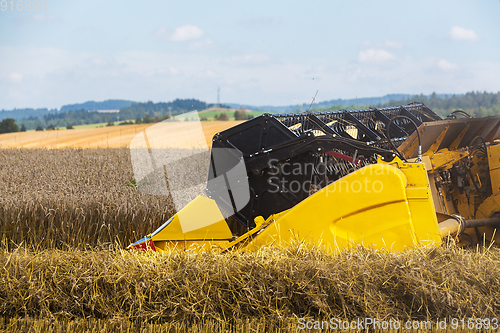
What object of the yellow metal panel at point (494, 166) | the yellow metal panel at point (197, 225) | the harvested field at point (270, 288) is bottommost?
the harvested field at point (270, 288)

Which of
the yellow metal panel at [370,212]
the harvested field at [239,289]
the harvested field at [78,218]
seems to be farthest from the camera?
the harvested field at [78,218]

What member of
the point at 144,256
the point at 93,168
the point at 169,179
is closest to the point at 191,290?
the point at 144,256

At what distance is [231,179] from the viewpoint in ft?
11.0

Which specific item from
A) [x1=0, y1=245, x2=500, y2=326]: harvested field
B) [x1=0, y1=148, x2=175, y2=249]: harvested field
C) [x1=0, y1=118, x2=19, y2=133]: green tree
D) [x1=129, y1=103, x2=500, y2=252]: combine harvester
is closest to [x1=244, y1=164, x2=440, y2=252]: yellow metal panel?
[x1=129, y1=103, x2=500, y2=252]: combine harvester

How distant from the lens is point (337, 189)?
9.53ft

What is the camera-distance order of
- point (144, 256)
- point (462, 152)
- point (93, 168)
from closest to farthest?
point (144, 256) → point (462, 152) → point (93, 168)

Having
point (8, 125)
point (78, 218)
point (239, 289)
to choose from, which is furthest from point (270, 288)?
point (8, 125)

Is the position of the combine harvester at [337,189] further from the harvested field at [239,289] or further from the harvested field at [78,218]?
the harvested field at [78,218]

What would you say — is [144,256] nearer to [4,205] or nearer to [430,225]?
[430,225]

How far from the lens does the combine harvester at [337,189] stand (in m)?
2.86

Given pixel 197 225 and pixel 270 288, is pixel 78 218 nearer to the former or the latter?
pixel 197 225

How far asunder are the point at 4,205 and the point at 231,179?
3033 mm

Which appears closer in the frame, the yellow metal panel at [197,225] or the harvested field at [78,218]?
the yellow metal panel at [197,225]

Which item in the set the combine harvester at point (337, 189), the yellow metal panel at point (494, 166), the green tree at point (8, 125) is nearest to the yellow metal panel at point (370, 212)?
the combine harvester at point (337, 189)
